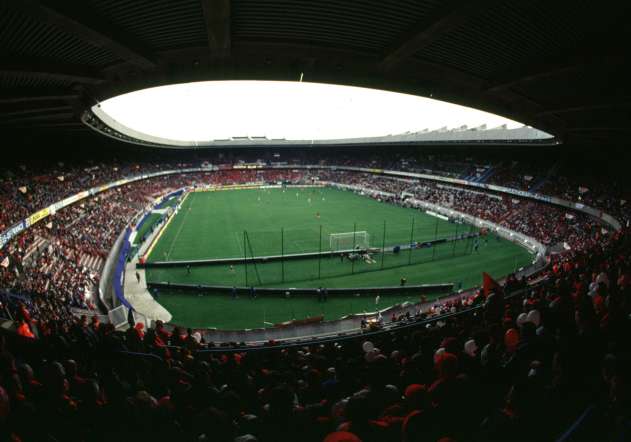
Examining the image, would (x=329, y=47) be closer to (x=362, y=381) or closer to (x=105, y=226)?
(x=362, y=381)

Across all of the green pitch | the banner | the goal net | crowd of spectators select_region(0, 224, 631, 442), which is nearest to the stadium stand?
crowd of spectators select_region(0, 224, 631, 442)

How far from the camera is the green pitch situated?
777 inches

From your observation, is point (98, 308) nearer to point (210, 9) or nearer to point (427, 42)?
point (210, 9)

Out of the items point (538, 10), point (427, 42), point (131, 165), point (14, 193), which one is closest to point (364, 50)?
point (427, 42)

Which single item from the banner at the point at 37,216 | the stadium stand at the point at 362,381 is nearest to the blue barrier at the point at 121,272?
the banner at the point at 37,216

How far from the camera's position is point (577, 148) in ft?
115

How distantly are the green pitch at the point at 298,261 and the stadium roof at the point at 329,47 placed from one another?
12459 mm

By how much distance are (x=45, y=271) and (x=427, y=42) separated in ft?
74.0

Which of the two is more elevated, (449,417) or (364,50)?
(364,50)

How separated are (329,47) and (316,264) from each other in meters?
18.6

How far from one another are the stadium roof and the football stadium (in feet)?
0.29

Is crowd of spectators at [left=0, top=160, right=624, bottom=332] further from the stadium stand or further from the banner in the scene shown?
the stadium stand

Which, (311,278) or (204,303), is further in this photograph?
(311,278)

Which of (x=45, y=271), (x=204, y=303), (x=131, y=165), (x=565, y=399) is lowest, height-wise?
(x=204, y=303)
